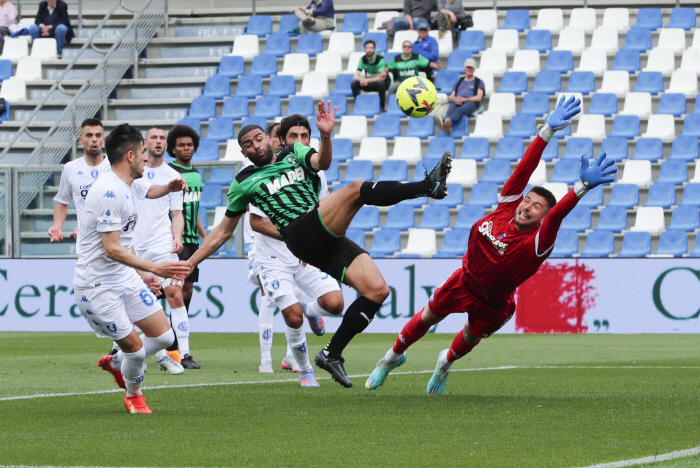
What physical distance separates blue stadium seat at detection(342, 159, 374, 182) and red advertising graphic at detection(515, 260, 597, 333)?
4.49 m

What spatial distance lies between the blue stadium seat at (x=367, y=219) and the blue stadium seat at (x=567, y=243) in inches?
127

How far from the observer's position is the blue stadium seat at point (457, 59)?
789 inches

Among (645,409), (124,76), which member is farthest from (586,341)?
(124,76)

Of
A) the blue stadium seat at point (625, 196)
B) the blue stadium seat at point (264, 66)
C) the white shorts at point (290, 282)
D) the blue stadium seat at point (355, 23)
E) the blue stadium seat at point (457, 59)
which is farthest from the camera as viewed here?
the blue stadium seat at point (355, 23)

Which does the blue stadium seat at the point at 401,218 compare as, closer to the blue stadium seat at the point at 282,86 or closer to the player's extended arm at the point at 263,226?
the blue stadium seat at the point at 282,86

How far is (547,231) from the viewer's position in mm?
6488

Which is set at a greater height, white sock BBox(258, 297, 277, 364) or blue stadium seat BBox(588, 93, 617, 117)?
blue stadium seat BBox(588, 93, 617, 117)

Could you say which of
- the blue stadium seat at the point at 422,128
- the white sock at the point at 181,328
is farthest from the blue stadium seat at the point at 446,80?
the white sock at the point at 181,328

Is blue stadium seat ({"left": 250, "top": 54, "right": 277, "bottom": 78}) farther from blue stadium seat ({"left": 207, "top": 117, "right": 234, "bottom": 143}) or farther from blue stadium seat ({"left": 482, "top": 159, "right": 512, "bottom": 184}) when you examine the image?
blue stadium seat ({"left": 482, "top": 159, "right": 512, "bottom": 184})

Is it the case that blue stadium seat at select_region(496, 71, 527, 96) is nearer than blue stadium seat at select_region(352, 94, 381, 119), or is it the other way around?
blue stadium seat at select_region(496, 71, 527, 96)

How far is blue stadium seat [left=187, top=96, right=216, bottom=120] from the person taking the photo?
2091 centimetres

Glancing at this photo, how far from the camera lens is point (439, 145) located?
18984 mm

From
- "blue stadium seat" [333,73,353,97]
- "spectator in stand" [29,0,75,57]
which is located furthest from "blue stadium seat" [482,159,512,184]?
"spectator in stand" [29,0,75,57]

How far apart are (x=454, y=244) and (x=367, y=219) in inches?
72.0
